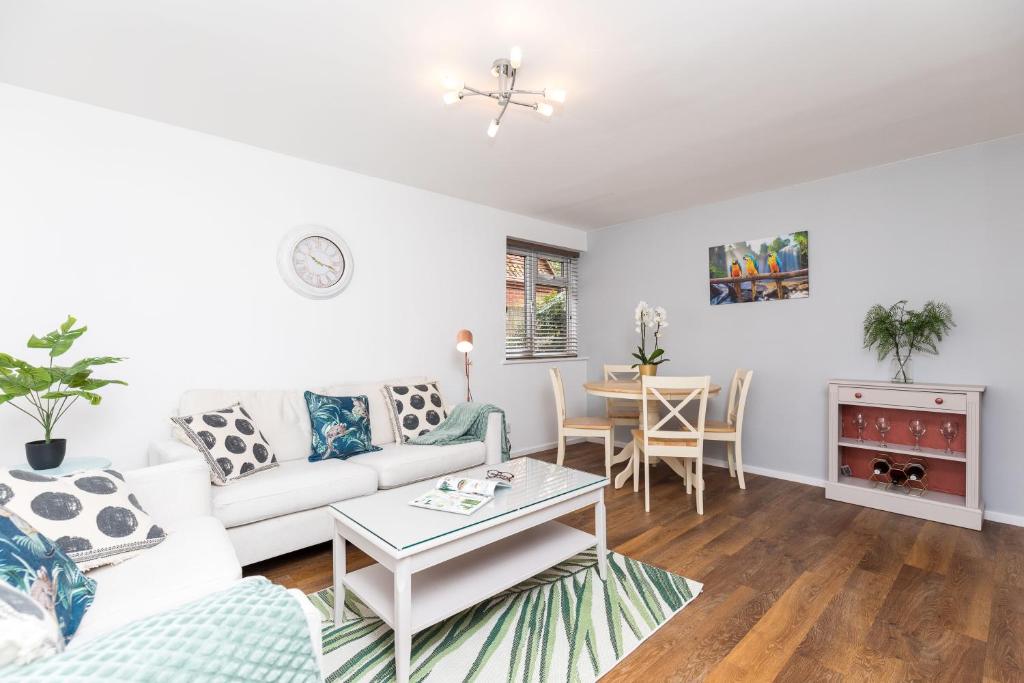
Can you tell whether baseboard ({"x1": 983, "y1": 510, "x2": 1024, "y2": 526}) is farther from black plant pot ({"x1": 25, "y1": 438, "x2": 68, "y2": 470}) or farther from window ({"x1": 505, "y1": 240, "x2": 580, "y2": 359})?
black plant pot ({"x1": 25, "y1": 438, "x2": 68, "y2": 470})

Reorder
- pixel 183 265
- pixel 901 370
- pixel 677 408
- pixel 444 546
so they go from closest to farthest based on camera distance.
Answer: pixel 444 546, pixel 183 265, pixel 677 408, pixel 901 370

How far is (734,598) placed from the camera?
2195mm

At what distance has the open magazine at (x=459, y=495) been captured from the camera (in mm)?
2002

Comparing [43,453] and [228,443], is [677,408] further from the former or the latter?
[43,453]

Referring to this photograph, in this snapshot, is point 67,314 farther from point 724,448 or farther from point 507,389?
point 724,448

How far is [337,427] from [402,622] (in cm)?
170

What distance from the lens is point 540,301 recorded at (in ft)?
16.9

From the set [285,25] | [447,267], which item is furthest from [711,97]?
[447,267]

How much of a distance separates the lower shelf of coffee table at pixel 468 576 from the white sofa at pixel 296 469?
668 millimetres

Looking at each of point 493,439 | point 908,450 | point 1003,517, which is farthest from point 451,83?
point 1003,517

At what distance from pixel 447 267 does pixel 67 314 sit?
2475 millimetres

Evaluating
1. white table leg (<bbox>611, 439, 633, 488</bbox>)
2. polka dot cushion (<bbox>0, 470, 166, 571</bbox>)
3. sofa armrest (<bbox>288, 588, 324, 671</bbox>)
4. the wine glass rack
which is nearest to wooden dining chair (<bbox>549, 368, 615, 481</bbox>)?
white table leg (<bbox>611, 439, 633, 488</bbox>)

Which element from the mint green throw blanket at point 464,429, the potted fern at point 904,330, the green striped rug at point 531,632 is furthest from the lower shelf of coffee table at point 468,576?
the potted fern at point 904,330

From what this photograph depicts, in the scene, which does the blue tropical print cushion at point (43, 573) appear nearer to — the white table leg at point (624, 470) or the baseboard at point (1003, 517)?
the white table leg at point (624, 470)
